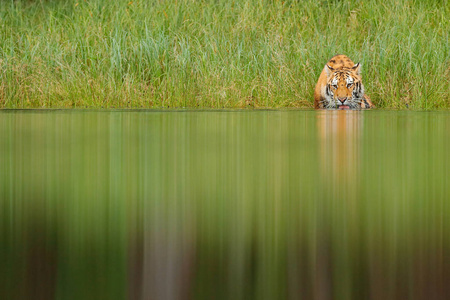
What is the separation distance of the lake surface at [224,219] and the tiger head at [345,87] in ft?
16.4

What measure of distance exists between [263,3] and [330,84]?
3572mm

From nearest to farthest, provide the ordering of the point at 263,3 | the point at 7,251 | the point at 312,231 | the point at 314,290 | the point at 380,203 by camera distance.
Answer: the point at 314,290
the point at 7,251
the point at 312,231
the point at 380,203
the point at 263,3

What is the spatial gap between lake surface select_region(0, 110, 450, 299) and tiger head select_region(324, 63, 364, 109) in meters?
5.01

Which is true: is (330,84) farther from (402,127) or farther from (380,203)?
(380,203)

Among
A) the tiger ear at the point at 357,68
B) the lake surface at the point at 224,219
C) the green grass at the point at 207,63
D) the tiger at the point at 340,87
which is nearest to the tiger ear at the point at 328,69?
the tiger at the point at 340,87

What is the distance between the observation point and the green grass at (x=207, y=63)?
36.7 feet

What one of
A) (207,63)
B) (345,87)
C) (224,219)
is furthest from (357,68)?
(224,219)

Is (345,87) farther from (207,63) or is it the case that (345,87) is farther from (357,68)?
(207,63)

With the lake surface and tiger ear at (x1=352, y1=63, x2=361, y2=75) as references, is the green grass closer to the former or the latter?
tiger ear at (x1=352, y1=63, x2=361, y2=75)

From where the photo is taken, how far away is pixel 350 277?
1985 millimetres

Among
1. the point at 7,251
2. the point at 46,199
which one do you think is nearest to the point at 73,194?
the point at 46,199

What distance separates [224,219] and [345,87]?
829 cm

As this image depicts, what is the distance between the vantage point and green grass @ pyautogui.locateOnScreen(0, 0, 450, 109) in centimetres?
1119

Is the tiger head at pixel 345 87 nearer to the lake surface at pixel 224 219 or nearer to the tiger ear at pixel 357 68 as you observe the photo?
the tiger ear at pixel 357 68
